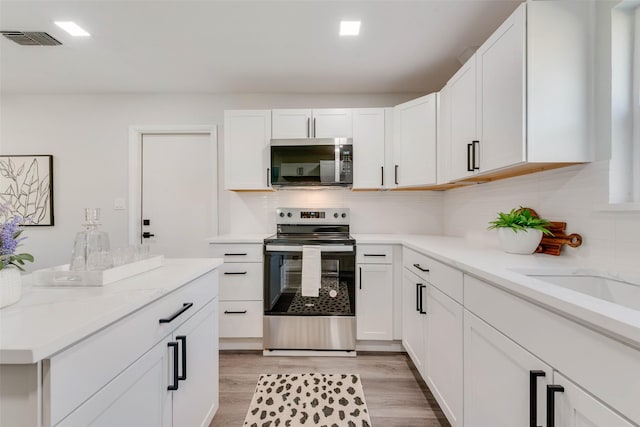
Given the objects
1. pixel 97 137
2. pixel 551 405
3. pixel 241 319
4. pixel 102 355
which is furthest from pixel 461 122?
pixel 97 137

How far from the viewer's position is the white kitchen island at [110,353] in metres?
0.55

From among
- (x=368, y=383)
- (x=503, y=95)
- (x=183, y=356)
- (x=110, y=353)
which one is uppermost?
(x=503, y=95)

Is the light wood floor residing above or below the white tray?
below

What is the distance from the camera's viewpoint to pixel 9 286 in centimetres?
73

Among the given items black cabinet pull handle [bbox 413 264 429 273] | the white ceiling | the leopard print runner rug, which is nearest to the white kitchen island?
the leopard print runner rug

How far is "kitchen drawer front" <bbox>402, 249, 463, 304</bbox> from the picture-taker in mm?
1338

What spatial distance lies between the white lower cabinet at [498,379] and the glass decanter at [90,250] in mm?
1470

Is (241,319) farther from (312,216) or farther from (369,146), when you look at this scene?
(369,146)

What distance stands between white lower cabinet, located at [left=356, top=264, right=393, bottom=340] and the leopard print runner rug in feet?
1.40

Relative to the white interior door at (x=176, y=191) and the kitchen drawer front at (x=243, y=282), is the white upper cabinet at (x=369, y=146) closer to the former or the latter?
the kitchen drawer front at (x=243, y=282)

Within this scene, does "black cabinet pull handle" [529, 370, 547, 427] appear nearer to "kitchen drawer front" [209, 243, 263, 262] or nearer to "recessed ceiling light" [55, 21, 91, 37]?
"kitchen drawer front" [209, 243, 263, 262]

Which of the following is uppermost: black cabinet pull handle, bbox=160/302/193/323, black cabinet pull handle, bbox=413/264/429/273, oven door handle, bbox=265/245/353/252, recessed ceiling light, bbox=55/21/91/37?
recessed ceiling light, bbox=55/21/91/37

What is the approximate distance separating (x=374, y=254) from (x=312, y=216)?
795 millimetres

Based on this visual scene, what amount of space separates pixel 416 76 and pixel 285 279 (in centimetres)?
222
